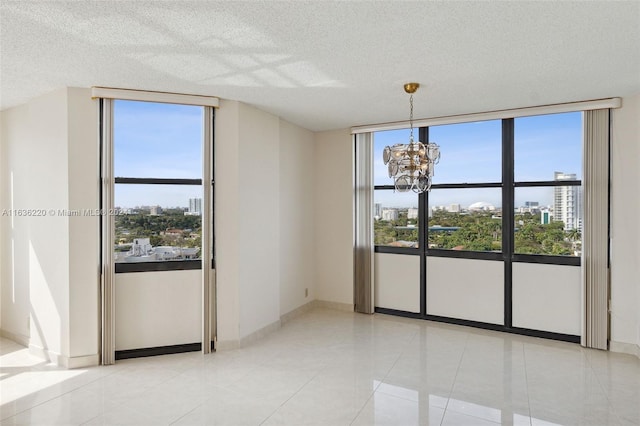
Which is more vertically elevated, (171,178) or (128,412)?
(171,178)

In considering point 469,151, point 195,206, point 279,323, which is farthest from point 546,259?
point 195,206

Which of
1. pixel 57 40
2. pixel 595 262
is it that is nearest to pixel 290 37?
pixel 57 40

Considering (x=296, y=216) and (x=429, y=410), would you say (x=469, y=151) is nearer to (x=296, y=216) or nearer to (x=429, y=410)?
(x=296, y=216)

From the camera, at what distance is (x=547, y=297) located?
4.46m

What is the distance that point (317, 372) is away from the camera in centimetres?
354

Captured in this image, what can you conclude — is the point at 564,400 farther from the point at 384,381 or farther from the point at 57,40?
the point at 57,40

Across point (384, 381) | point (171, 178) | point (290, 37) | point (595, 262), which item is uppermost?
point (290, 37)

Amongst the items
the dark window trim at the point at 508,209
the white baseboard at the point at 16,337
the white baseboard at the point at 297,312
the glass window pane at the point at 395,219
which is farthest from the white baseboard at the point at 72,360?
the dark window trim at the point at 508,209

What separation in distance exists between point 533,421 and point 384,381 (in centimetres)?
120

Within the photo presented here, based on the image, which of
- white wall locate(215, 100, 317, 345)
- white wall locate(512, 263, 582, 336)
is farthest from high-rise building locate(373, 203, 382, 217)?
white wall locate(512, 263, 582, 336)

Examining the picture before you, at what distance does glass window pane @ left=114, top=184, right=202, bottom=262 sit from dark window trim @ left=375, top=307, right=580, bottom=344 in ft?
10.0

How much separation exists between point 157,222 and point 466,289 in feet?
13.3

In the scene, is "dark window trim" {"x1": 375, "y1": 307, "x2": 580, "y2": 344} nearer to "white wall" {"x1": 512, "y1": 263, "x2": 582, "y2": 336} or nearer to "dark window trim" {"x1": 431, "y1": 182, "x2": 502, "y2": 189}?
"white wall" {"x1": 512, "y1": 263, "x2": 582, "y2": 336}

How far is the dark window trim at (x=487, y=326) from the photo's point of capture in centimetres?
438
